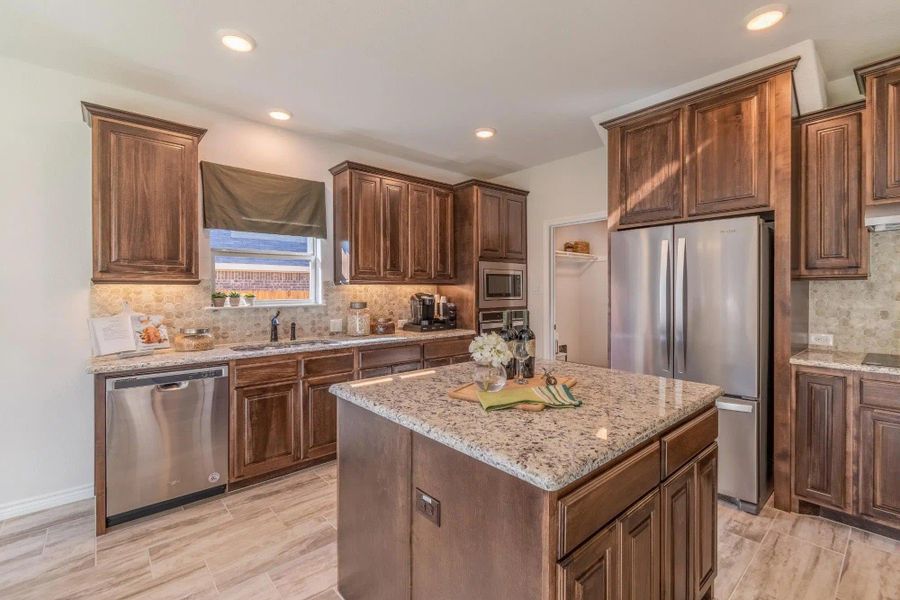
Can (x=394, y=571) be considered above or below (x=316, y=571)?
above

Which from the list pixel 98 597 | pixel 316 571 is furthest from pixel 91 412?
pixel 316 571

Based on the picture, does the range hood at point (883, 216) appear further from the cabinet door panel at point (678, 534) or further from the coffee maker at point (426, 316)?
the coffee maker at point (426, 316)

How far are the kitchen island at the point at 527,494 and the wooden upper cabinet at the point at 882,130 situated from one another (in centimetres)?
172

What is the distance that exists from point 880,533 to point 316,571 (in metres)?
3.08

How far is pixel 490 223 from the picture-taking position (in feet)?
14.9

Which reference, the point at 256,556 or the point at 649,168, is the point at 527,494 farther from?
the point at 649,168

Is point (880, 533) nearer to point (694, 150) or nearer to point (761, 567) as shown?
point (761, 567)

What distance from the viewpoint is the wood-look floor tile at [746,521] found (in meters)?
2.40

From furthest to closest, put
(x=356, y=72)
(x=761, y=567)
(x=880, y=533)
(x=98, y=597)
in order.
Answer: (x=356, y=72), (x=880, y=533), (x=761, y=567), (x=98, y=597)

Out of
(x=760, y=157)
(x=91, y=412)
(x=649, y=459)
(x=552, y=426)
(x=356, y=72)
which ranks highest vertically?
(x=356, y=72)

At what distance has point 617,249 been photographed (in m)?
3.14

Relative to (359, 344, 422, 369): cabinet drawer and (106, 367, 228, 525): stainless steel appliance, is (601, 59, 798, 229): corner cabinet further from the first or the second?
(106, 367, 228, 525): stainless steel appliance

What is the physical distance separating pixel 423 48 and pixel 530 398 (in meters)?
2.10

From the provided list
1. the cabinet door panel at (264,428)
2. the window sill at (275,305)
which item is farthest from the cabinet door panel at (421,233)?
the cabinet door panel at (264,428)
